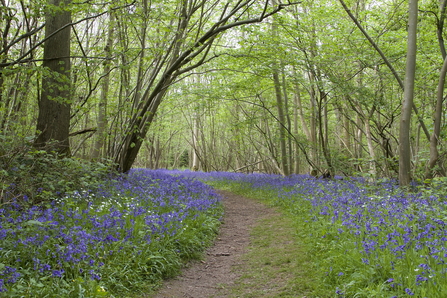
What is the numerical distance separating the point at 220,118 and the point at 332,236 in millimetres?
19057

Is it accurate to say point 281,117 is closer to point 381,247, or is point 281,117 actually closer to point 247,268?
point 247,268

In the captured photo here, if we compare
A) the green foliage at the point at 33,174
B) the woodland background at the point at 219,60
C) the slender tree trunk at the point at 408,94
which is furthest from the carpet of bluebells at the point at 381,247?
the green foliage at the point at 33,174

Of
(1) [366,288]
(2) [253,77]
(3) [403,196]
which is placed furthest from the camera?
(2) [253,77]

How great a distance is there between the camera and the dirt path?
4188 mm

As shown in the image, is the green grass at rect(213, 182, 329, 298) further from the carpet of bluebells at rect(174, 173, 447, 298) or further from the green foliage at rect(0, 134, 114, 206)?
the green foliage at rect(0, 134, 114, 206)

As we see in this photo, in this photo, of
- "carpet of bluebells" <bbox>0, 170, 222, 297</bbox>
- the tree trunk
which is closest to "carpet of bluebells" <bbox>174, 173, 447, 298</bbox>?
"carpet of bluebells" <bbox>0, 170, 222, 297</bbox>

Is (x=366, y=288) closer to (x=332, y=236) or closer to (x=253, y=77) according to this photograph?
(x=332, y=236)

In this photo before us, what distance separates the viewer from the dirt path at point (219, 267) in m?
4.19

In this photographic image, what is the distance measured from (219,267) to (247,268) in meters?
0.45

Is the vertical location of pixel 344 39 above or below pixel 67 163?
above

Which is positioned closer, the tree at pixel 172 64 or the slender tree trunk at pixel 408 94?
the slender tree trunk at pixel 408 94

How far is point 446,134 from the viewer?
8383 mm

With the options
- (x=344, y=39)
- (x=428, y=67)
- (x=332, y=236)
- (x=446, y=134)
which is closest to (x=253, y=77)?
(x=344, y=39)

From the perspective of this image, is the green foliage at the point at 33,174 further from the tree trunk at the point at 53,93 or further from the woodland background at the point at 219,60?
the woodland background at the point at 219,60
